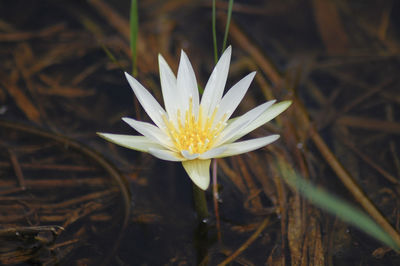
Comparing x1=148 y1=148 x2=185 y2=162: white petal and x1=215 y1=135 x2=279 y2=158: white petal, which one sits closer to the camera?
x1=148 y1=148 x2=185 y2=162: white petal

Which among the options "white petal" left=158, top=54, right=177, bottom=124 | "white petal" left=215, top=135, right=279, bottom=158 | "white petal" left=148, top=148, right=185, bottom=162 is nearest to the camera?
"white petal" left=148, top=148, right=185, bottom=162

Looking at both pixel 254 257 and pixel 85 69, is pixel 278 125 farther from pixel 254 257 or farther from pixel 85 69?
pixel 85 69

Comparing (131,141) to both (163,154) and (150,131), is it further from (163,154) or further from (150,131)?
(163,154)

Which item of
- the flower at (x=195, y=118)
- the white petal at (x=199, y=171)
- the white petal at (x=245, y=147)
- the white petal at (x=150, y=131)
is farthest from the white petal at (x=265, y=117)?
the white petal at (x=150, y=131)

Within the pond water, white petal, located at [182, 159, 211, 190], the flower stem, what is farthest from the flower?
the pond water

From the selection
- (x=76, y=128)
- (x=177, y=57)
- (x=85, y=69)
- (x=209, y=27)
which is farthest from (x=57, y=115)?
(x=209, y=27)

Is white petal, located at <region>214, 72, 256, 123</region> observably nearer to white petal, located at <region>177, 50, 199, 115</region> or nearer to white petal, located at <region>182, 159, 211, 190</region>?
white petal, located at <region>177, 50, 199, 115</region>

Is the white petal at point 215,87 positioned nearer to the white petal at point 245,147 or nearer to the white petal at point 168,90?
the white petal at point 168,90

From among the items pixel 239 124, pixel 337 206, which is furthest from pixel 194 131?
pixel 337 206
